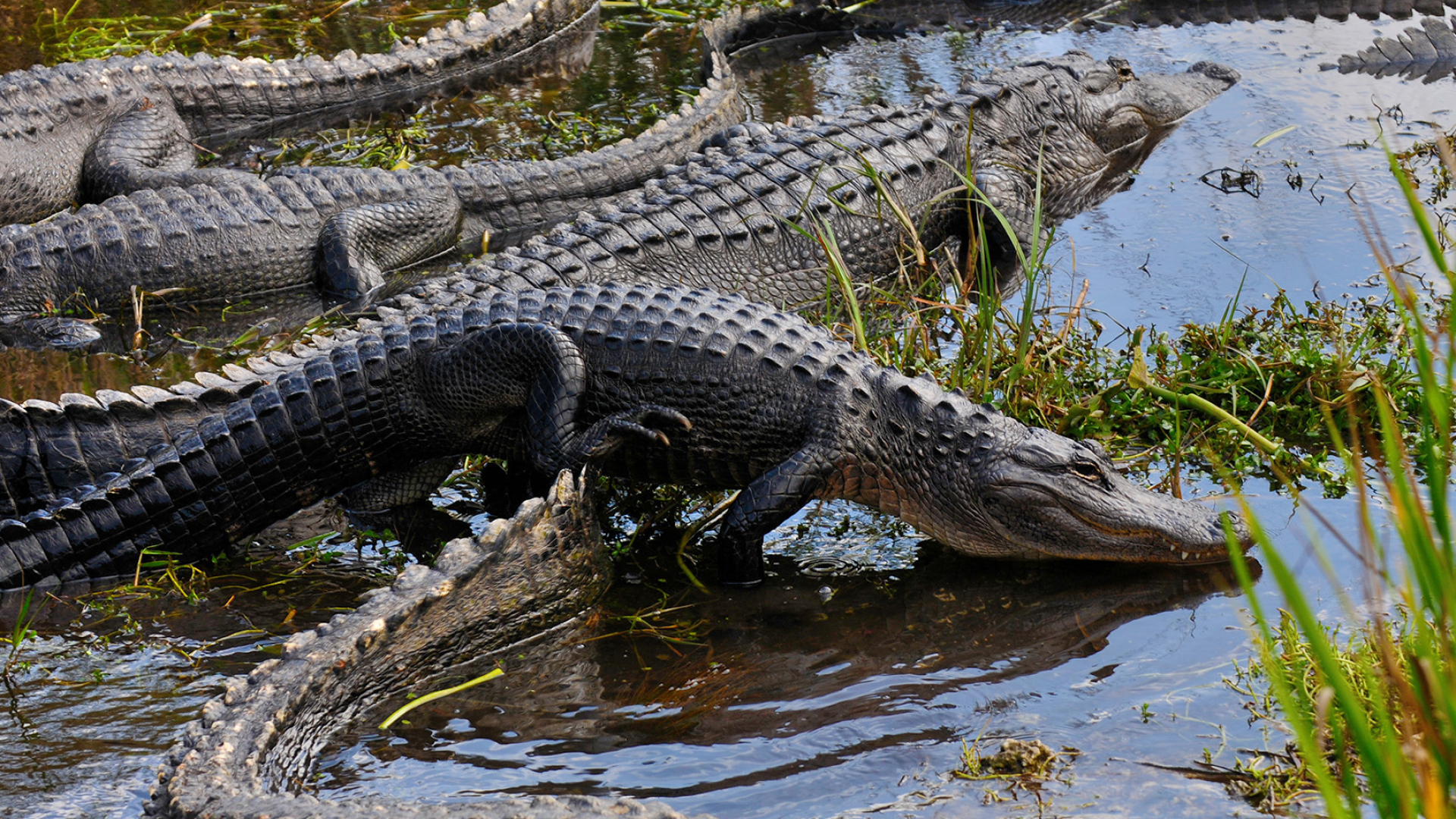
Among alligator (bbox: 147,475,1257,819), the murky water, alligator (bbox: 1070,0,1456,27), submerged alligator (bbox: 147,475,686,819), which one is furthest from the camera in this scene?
alligator (bbox: 1070,0,1456,27)

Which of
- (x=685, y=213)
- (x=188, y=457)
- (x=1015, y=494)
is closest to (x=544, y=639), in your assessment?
(x=188, y=457)

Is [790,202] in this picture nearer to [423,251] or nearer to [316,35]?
[423,251]

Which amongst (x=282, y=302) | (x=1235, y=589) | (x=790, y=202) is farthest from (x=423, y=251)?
(x=1235, y=589)

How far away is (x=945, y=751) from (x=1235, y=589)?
125 cm

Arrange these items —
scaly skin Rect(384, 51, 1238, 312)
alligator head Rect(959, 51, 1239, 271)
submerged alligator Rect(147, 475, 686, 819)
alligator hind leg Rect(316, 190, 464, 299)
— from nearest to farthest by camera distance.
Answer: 1. submerged alligator Rect(147, 475, 686, 819)
2. scaly skin Rect(384, 51, 1238, 312)
3. alligator hind leg Rect(316, 190, 464, 299)
4. alligator head Rect(959, 51, 1239, 271)

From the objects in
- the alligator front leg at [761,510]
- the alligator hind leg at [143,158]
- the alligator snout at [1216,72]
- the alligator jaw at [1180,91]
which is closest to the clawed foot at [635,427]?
the alligator front leg at [761,510]

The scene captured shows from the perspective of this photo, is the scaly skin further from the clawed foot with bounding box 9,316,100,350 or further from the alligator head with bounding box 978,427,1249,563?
the clawed foot with bounding box 9,316,100,350

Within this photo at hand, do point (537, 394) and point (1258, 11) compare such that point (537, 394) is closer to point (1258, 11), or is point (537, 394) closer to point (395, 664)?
point (395, 664)

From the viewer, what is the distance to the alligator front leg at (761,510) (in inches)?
151

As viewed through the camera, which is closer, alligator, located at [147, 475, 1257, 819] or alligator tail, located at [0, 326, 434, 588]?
alligator, located at [147, 475, 1257, 819]

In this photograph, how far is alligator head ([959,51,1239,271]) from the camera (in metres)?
6.61

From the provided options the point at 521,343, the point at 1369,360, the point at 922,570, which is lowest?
the point at 922,570

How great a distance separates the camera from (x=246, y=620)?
12.1 feet

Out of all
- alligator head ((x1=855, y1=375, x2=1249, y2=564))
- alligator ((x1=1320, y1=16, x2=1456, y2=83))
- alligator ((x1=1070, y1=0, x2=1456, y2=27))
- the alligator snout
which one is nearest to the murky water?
alligator head ((x1=855, y1=375, x2=1249, y2=564))
